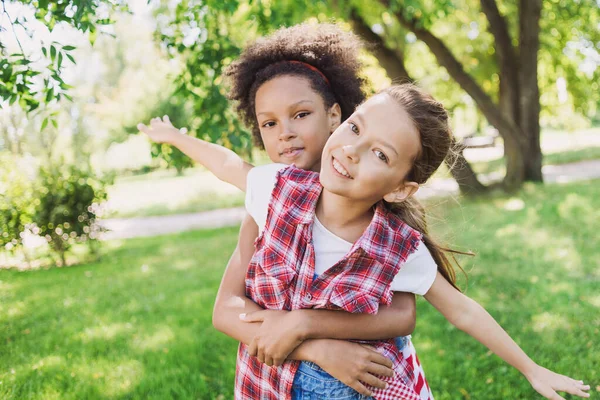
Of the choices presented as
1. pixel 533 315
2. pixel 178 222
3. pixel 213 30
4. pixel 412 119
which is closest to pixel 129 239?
pixel 178 222

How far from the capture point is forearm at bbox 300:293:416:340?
1.69 m

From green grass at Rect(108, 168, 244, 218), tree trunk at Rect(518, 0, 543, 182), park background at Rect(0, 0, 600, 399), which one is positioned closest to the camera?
park background at Rect(0, 0, 600, 399)

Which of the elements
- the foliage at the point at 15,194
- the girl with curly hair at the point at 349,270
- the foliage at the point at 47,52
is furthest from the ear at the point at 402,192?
the foliage at the point at 15,194

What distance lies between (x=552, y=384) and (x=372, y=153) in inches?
40.7

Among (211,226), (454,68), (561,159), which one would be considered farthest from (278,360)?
(561,159)

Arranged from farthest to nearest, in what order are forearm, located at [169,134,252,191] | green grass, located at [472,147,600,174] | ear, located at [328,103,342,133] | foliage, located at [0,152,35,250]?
green grass, located at [472,147,600,174] < foliage, located at [0,152,35,250] < ear, located at [328,103,342,133] < forearm, located at [169,134,252,191]

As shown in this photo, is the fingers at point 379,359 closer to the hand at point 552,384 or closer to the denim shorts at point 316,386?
the denim shorts at point 316,386

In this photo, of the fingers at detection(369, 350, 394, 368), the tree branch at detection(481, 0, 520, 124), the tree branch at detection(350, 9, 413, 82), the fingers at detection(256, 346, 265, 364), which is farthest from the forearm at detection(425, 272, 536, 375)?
the tree branch at detection(481, 0, 520, 124)

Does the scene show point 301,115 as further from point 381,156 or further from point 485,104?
point 485,104

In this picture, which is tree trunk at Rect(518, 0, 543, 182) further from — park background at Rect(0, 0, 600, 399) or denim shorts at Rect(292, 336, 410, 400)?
denim shorts at Rect(292, 336, 410, 400)

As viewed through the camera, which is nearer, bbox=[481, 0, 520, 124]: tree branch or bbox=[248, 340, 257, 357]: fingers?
bbox=[248, 340, 257, 357]: fingers

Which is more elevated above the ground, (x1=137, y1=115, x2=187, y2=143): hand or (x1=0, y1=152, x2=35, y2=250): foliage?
(x1=137, y1=115, x2=187, y2=143): hand

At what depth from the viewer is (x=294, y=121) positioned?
222cm

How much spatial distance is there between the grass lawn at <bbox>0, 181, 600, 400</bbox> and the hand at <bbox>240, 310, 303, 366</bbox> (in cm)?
90
